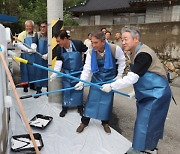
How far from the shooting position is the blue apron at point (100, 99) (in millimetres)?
3410

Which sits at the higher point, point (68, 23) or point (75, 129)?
point (68, 23)

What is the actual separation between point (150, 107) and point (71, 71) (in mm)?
1796

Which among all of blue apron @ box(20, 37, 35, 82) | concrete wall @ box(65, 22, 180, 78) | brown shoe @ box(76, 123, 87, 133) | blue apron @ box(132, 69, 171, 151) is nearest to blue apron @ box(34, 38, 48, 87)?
blue apron @ box(20, 37, 35, 82)

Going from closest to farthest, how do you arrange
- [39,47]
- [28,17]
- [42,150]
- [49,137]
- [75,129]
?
[42,150], [49,137], [75,129], [39,47], [28,17]

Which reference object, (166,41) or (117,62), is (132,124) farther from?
(166,41)

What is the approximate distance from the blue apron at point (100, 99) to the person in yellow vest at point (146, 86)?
0.67m

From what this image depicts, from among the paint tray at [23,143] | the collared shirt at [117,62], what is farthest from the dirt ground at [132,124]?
the paint tray at [23,143]

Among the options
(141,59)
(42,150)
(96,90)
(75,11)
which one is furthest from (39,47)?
(75,11)

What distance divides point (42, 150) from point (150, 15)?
12506 mm

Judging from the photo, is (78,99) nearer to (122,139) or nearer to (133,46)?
(122,139)

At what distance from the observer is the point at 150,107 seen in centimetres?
263

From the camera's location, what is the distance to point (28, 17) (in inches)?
723

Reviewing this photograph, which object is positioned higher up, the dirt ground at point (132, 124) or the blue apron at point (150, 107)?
the blue apron at point (150, 107)

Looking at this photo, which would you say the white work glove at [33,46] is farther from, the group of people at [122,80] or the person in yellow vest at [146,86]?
the person in yellow vest at [146,86]
